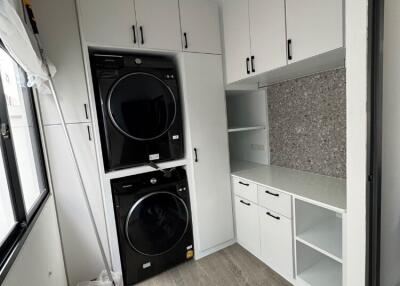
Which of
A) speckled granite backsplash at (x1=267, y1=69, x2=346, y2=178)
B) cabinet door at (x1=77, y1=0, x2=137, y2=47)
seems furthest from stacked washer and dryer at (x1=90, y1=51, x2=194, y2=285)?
speckled granite backsplash at (x1=267, y1=69, x2=346, y2=178)

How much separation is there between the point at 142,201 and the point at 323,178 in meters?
1.62

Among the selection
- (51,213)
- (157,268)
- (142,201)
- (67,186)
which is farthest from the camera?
(157,268)

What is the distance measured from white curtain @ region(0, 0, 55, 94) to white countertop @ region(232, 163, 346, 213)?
71.6 inches

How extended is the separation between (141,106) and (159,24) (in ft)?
2.33

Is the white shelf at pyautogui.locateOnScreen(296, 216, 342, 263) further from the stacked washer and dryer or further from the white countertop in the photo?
the stacked washer and dryer

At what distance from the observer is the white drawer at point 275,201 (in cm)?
162

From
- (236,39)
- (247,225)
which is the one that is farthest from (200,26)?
(247,225)

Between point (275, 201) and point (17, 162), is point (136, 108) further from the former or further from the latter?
point (275, 201)

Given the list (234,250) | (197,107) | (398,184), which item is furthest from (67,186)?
(398,184)

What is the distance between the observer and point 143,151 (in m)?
1.83

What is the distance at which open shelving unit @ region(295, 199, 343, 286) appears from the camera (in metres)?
1.54

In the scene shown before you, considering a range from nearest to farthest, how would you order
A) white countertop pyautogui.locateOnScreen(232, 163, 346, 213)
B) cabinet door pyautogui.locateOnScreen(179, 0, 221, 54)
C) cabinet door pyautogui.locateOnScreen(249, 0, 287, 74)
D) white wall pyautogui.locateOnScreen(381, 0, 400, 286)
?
white wall pyautogui.locateOnScreen(381, 0, 400, 286), white countertop pyautogui.locateOnScreen(232, 163, 346, 213), cabinet door pyautogui.locateOnScreen(249, 0, 287, 74), cabinet door pyautogui.locateOnScreen(179, 0, 221, 54)

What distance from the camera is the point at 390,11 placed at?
1.07 meters

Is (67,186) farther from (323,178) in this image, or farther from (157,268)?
(323,178)
